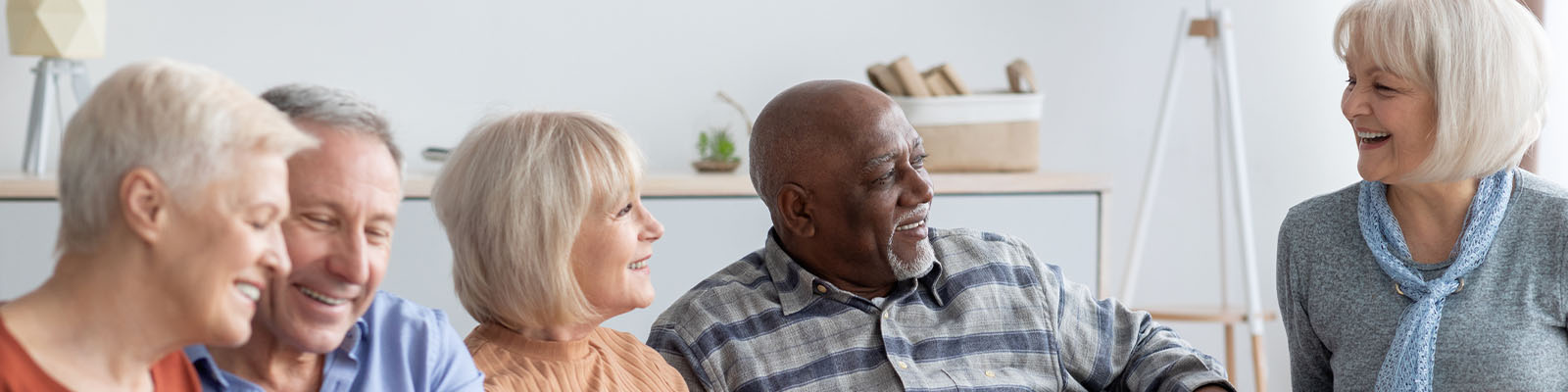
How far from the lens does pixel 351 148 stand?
1261mm

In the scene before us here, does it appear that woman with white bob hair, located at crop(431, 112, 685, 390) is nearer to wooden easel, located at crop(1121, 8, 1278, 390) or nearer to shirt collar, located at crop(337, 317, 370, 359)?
shirt collar, located at crop(337, 317, 370, 359)

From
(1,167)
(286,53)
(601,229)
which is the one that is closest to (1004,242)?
(601,229)

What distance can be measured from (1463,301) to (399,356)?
1.37m

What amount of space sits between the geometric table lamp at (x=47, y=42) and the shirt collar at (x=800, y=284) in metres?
1.62

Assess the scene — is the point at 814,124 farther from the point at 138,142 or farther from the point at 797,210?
the point at 138,142

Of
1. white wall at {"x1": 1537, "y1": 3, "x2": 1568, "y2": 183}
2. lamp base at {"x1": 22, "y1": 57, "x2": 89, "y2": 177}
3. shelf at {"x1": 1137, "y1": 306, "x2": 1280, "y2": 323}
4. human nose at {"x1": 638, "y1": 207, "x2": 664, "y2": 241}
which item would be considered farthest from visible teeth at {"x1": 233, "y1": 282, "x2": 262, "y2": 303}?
white wall at {"x1": 1537, "y1": 3, "x2": 1568, "y2": 183}

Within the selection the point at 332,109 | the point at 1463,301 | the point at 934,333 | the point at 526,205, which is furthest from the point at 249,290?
the point at 1463,301

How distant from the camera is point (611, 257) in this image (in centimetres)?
157

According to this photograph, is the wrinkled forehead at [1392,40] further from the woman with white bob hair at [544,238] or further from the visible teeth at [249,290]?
the visible teeth at [249,290]

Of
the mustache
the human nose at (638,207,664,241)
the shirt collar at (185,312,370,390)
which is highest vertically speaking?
the human nose at (638,207,664,241)

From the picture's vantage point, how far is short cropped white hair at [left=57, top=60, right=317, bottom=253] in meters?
0.99

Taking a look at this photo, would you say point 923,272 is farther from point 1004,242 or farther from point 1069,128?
point 1069,128

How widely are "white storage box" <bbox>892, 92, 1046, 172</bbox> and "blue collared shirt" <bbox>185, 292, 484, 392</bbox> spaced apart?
74.1 inches

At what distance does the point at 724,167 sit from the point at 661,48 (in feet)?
1.40
